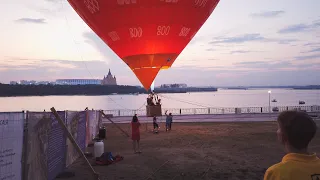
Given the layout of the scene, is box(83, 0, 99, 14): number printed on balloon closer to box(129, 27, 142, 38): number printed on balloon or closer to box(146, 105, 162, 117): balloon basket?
box(129, 27, 142, 38): number printed on balloon

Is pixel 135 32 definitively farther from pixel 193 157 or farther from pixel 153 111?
pixel 193 157

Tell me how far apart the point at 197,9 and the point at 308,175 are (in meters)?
15.2

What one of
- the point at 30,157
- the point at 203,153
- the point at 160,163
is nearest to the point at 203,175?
the point at 160,163

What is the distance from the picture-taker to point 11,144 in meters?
7.68

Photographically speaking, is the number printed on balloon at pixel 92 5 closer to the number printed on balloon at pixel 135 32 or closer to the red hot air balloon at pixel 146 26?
the red hot air balloon at pixel 146 26

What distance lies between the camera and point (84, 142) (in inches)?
673

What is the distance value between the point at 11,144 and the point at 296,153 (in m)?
6.64

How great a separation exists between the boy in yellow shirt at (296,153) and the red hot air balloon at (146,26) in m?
13.9

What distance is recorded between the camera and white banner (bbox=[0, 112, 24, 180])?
7.28m

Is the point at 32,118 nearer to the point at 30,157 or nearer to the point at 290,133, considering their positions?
the point at 30,157

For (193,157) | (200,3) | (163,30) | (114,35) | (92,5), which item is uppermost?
(200,3)

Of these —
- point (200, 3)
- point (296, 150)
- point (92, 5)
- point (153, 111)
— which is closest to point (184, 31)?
point (200, 3)

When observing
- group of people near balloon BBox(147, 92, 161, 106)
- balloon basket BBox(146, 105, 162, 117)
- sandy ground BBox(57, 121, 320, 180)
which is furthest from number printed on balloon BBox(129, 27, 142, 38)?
sandy ground BBox(57, 121, 320, 180)

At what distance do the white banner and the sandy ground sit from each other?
4122 millimetres
